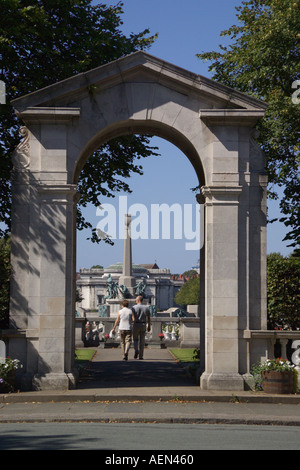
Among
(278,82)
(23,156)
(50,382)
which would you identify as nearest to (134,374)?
(50,382)

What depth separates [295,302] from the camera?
20.7 m

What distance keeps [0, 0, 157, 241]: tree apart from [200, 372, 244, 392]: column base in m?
8.21

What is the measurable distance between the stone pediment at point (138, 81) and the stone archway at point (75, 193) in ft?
0.08

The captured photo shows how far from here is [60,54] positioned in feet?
74.3

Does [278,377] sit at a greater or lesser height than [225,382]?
greater

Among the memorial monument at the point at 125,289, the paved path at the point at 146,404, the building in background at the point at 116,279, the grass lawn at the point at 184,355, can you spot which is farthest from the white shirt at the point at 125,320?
the building in background at the point at 116,279

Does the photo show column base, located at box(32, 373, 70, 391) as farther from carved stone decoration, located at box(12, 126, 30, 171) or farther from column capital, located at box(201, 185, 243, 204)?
column capital, located at box(201, 185, 243, 204)

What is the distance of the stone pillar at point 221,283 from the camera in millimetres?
16703

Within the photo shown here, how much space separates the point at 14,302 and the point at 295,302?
815 centimetres

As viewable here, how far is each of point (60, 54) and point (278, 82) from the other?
9.34 metres

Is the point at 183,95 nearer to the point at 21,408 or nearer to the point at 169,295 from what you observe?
the point at 21,408

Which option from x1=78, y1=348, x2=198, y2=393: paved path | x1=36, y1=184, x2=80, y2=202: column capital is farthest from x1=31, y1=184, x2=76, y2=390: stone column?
x1=78, y1=348, x2=198, y2=393: paved path

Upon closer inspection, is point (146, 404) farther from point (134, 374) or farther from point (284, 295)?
point (284, 295)

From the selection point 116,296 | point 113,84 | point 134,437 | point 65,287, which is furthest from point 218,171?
point 116,296
